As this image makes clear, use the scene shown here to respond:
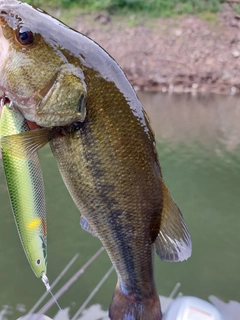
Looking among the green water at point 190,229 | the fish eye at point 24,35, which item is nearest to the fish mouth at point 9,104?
the fish eye at point 24,35


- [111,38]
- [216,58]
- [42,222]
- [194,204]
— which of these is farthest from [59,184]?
[216,58]

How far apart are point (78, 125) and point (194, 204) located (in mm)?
6872

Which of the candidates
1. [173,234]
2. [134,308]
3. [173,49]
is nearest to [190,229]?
[134,308]

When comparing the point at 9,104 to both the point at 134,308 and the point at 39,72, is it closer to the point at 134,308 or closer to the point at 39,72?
the point at 39,72

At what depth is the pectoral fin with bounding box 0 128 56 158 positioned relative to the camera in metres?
1.35

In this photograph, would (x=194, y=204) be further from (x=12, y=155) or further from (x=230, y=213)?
(x=12, y=155)

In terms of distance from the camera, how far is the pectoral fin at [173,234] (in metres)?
1.58

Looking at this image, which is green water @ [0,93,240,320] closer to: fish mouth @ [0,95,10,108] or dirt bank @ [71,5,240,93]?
fish mouth @ [0,95,10,108]

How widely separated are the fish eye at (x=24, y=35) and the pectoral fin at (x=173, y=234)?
804 millimetres

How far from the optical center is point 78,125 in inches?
53.9

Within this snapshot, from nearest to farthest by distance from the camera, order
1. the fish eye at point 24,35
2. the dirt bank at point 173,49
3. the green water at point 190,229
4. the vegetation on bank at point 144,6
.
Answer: the fish eye at point 24,35
the green water at point 190,229
the dirt bank at point 173,49
the vegetation on bank at point 144,6

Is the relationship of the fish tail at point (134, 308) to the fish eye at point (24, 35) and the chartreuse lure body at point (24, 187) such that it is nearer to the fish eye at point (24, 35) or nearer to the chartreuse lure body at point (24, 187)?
the chartreuse lure body at point (24, 187)

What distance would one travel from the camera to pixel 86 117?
Result: 1.37 metres

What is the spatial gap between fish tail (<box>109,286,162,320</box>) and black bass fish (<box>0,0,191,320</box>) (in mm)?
395
